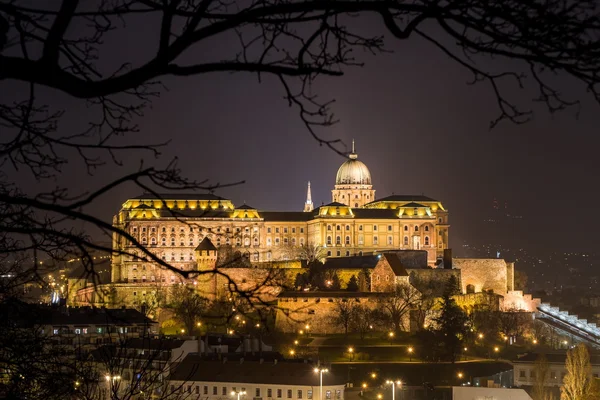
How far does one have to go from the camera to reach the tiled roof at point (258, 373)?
54.6 meters

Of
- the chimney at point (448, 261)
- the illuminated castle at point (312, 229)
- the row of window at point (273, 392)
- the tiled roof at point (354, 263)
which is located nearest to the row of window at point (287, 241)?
the illuminated castle at point (312, 229)

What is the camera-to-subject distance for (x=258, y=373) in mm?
55781

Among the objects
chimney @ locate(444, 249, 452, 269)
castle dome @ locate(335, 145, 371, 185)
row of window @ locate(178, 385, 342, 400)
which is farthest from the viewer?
castle dome @ locate(335, 145, 371, 185)

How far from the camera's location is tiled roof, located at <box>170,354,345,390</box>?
54.6 meters

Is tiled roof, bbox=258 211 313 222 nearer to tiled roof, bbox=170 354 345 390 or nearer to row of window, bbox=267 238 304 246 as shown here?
row of window, bbox=267 238 304 246

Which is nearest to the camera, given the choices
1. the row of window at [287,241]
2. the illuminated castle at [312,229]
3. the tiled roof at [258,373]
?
the tiled roof at [258,373]

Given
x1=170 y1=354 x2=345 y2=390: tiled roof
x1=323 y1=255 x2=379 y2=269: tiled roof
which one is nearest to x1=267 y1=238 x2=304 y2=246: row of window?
x1=323 y1=255 x2=379 y2=269: tiled roof

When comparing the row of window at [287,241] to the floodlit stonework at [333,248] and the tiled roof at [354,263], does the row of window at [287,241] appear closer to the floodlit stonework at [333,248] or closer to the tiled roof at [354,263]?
the floodlit stonework at [333,248]

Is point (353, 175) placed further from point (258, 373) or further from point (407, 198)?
point (258, 373)

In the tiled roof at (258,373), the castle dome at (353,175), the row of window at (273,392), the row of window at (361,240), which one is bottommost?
the row of window at (273,392)

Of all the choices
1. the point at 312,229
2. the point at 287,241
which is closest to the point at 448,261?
the point at 312,229

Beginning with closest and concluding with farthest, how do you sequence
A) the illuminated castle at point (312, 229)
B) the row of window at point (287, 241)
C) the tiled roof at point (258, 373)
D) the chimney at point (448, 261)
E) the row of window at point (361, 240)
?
the tiled roof at point (258, 373)
the chimney at point (448, 261)
the illuminated castle at point (312, 229)
the row of window at point (361, 240)
the row of window at point (287, 241)

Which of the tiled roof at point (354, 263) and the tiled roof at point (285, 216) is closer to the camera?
the tiled roof at point (354, 263)

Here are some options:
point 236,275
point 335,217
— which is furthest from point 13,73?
point 335,217
